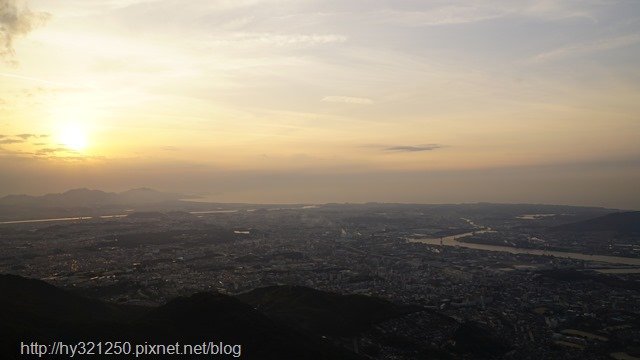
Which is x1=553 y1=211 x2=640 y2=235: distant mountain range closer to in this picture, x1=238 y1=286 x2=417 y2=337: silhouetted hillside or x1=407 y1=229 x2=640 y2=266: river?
x1=407 y1=229 x2=640 y2=266: river

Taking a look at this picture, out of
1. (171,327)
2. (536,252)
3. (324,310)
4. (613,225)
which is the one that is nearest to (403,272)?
(324,310)

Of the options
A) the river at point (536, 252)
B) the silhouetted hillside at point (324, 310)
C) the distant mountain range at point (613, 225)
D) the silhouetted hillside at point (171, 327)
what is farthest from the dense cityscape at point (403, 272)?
the silhouetted hillside at point (171, 327)

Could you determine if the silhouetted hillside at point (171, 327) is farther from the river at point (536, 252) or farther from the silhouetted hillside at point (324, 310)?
the river at point (536, 252)

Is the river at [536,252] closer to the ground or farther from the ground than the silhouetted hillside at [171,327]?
closer to the ground

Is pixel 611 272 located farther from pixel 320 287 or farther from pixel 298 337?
pixel 298 337

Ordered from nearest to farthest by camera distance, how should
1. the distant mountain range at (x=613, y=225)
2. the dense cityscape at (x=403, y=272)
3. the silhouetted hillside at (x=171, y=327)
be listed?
the silhouetted hillside at (x=171, y=327), the dense cityscape at (x=403, y=272), the distant mountain range at (x=613, y=225)

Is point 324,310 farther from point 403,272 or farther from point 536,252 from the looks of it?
point 536,252
